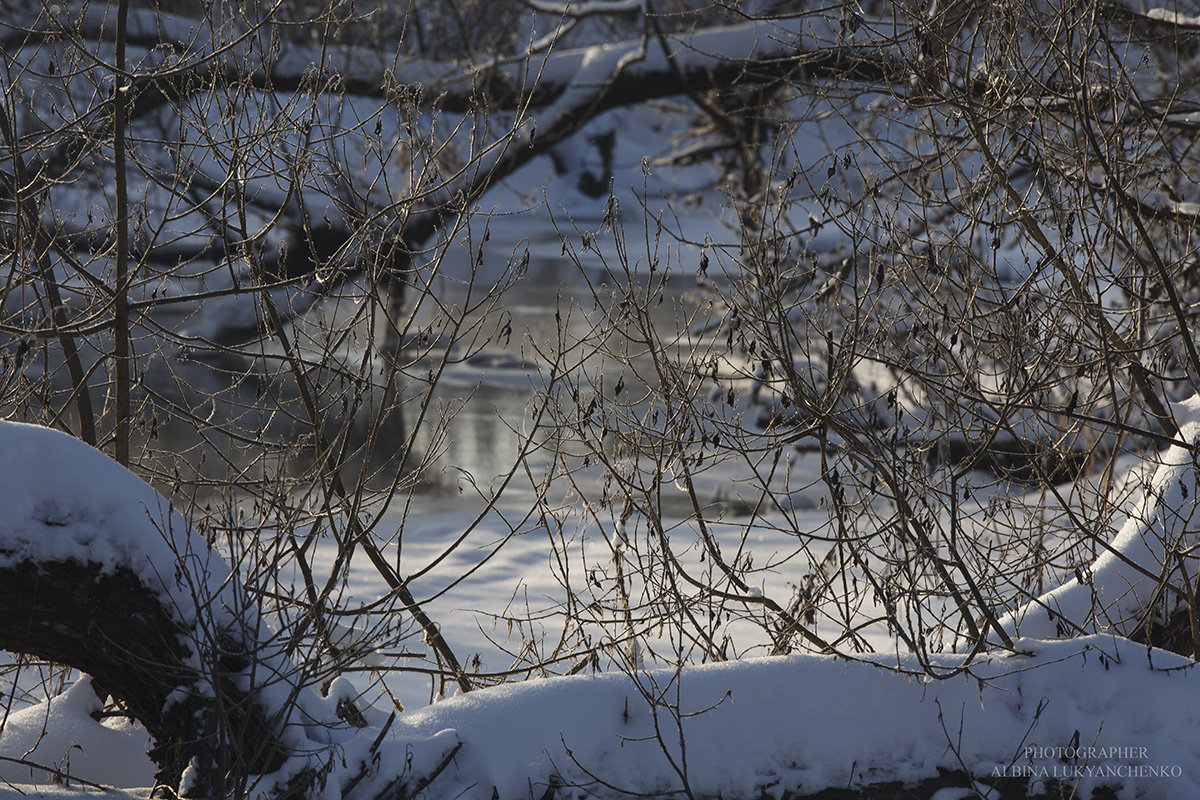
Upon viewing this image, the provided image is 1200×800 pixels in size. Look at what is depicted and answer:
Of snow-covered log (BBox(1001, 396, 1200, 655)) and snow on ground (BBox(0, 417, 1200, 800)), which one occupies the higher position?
snow-covered log (BBox(1001, 396, 1200, 655))

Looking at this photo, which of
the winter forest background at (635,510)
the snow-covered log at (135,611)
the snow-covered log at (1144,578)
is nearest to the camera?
the snow-covered log at (135,611)

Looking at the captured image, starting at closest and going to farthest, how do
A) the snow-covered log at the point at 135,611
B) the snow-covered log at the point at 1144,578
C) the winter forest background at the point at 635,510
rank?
the snow-covered log at the point at 135,611 → the winter forest background at the point at 635,510 → the snow-covered log at the point at 1144,578

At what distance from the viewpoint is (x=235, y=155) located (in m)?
3.45

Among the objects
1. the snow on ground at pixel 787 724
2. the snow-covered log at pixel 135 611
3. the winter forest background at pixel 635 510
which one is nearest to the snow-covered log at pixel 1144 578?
the winter forest background at pixel 635 510

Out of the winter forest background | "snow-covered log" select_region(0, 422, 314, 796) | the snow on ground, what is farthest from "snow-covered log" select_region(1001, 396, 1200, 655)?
"snow-covered log" select_region(0, 422, 314, 796)

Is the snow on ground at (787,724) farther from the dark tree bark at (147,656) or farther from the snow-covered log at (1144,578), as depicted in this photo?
the snow-covered log at (1144,578)

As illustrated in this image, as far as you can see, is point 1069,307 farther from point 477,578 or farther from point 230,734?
point 477,578

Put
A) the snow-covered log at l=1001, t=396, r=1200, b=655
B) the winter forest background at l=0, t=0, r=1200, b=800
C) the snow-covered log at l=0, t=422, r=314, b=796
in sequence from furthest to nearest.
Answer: the snow-covered log at l=1001, t=396, r=1200, b=655 < the winter forest background at l=0, t=0, r=1200, b=800 < the snow-covered log at l=0, t=422, r=314, b=796

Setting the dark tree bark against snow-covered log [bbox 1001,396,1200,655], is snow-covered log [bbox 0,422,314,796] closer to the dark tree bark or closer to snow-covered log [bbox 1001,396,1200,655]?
the dark tree bark

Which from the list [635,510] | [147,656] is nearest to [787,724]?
[635,510]

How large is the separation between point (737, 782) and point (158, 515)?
165cm

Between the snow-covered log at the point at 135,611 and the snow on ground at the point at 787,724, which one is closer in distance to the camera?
the snow-covered log at the point at 135,611

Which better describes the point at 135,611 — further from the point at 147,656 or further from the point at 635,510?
the point at 635,510

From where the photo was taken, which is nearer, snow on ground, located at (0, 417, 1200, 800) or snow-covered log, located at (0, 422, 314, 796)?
snow-covered log, located at (0, 422, 314, 796)
